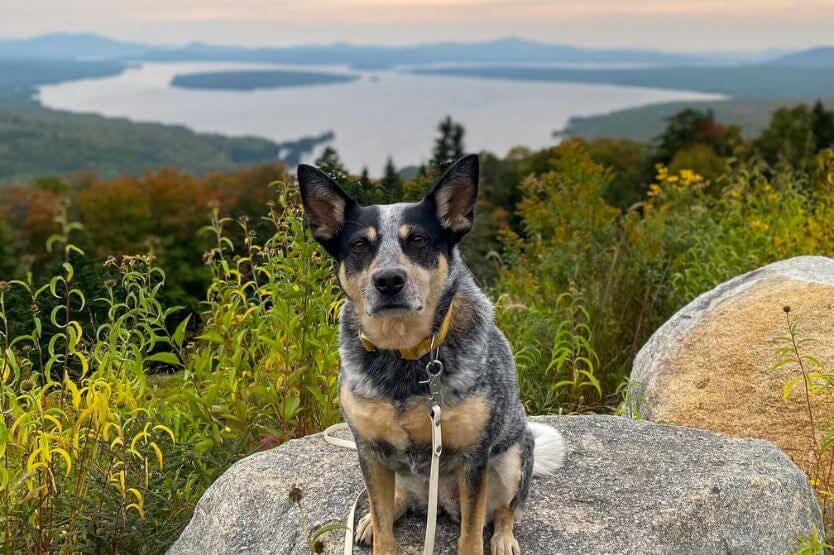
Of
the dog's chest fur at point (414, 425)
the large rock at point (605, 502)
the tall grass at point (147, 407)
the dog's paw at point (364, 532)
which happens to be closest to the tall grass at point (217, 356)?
the tall grass at point (147, 407)

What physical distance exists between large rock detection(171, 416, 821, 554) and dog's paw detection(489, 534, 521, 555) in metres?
A: 0.15

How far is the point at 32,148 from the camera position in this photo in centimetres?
11956

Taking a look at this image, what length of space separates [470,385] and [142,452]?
2.26 metres

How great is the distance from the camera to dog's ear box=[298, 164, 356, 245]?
10.7ft

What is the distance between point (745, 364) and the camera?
545 cm

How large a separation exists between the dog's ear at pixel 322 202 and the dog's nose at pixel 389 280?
1.55 feet

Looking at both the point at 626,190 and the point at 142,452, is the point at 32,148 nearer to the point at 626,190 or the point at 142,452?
the point at 626,190

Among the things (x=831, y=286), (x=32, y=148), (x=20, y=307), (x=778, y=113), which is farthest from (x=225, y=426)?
(x=32, y=148)

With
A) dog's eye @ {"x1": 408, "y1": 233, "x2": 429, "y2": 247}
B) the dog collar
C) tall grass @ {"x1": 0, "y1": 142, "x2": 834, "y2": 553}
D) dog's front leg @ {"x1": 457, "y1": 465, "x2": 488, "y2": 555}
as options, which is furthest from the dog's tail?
→ dog's eye @ {"x1": 408, "y1": 233, "x2": 429, "y2": 247}

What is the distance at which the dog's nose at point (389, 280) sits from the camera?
2.96 metres

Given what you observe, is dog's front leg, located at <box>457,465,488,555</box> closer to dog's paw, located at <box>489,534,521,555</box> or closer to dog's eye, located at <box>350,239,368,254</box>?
dog's paw, located at <box>489,534,521,555</box>

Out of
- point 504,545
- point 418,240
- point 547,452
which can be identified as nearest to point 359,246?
point 418,240

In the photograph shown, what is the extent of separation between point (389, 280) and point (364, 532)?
1454 millimetres

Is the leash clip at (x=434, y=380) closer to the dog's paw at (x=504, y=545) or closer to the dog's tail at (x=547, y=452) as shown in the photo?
the dog's paw at (x=504, y=545)
